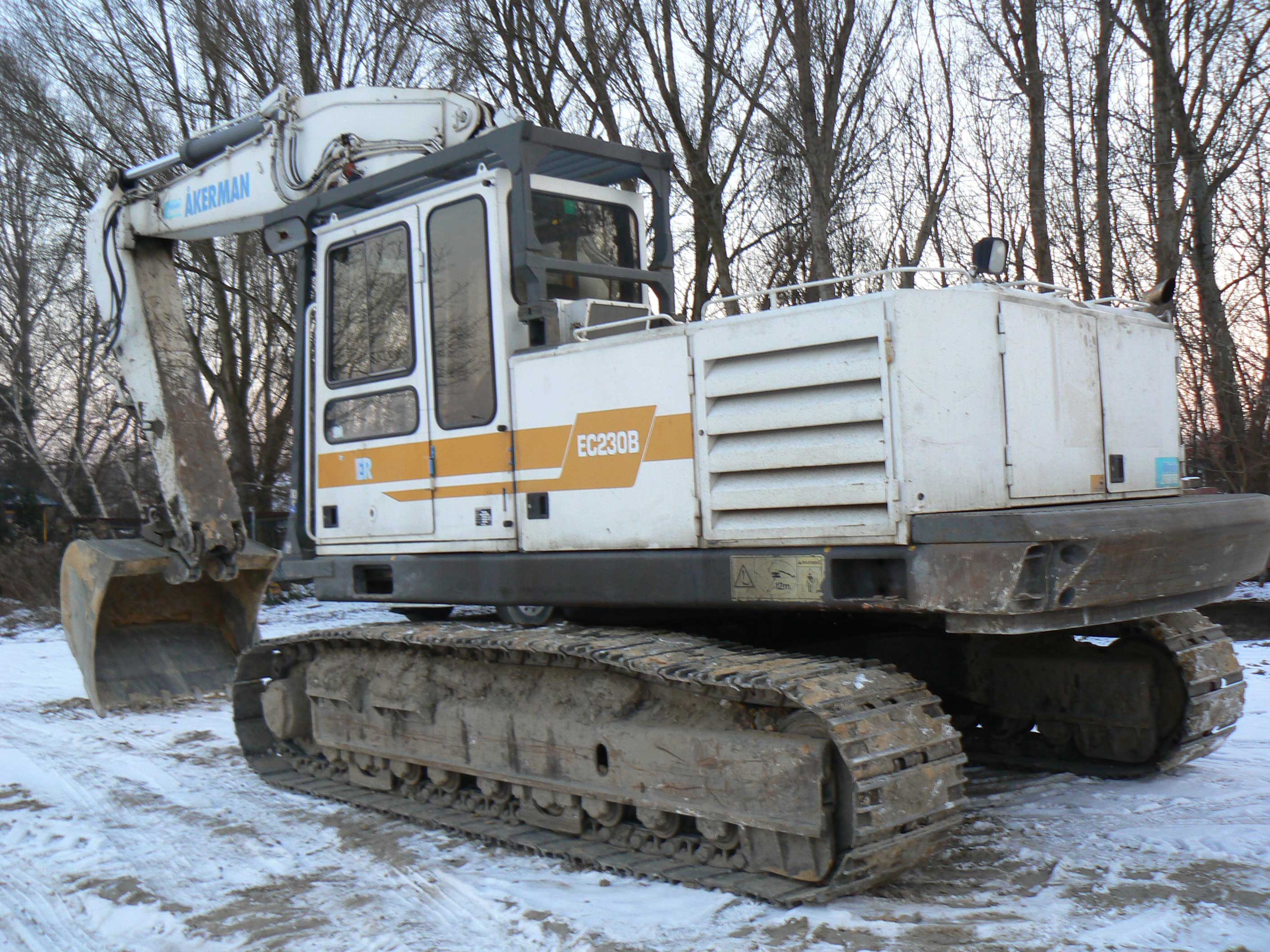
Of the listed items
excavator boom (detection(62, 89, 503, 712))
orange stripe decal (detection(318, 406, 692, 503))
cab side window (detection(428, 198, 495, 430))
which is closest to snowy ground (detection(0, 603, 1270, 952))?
excavator boom (detection(62, 89, 503, 712))

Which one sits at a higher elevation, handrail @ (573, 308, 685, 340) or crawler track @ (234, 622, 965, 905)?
handrail @ (573, 308, 685, 340)

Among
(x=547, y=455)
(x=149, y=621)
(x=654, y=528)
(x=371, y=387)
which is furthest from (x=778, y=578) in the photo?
(x=149, y=621)

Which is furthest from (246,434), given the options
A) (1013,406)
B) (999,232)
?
(1013,406)

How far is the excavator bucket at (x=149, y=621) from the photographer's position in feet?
23.3

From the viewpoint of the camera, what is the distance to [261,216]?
268 inches

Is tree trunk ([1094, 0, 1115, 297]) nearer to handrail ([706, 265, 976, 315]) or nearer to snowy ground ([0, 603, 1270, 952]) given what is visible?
snowy ground ([0, 603, 1270, 952])

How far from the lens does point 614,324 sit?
191 inches

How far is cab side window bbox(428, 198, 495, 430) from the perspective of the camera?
525 cm

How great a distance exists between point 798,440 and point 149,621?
518cm

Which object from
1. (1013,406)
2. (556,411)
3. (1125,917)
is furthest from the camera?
(556,411)

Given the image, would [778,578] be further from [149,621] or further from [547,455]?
[149,621]

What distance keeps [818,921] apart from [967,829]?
4.29ft

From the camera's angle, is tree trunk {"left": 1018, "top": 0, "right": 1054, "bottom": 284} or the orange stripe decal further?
tree trunk {"left": 1018, "top": 0, "right": 1054, "bottom": 284}

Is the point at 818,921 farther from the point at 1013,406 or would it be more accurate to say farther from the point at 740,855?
the point at 1013,406
